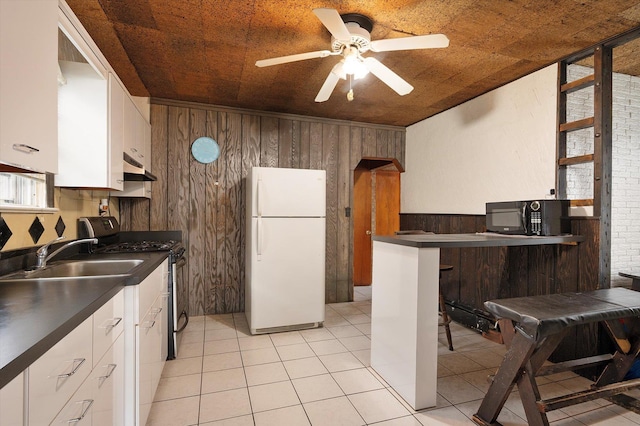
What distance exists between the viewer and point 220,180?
3.57 m

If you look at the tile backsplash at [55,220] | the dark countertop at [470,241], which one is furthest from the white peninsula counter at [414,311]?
the tile backsplash at [55,220]

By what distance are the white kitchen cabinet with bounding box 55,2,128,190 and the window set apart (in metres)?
0.08

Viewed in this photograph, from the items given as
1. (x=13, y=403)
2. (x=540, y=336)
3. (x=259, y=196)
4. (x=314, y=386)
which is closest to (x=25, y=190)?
(x=13, y=403)

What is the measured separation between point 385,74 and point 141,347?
7.09 feet

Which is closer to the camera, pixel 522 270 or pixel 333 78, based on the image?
pixel 333 78

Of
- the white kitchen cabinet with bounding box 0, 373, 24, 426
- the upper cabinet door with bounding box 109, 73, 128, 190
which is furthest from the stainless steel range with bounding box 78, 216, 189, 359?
the white kitchen cabinet with bounding box 0, 373, 24, 426

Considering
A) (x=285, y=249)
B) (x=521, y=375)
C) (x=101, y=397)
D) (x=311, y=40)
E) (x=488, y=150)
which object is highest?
(x=311, y=40)

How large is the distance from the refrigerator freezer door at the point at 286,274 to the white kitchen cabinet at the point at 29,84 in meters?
1.92

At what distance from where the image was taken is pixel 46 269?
1677 millimetres

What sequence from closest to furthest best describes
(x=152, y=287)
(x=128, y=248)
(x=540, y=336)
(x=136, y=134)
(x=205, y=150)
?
1. (x=540, y=336)
2. (x=152, y=287)
3. (x=128, y=248)
4. (x=136, y=134)
5. (x=205, y=150)

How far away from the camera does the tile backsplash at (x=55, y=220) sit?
5.18 feet

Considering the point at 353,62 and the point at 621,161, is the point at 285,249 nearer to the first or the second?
the point at 353,62

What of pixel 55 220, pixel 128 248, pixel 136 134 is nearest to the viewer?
pixel 55 220

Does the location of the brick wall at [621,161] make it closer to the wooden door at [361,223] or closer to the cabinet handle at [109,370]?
the wooden door at [361,223]
